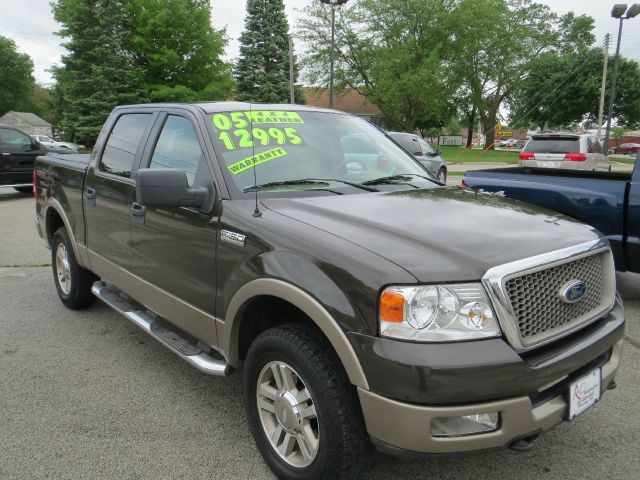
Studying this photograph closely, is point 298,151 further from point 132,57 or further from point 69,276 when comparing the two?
point 132,57

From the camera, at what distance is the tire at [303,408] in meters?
2.14

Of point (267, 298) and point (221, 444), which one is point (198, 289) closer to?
point (267, 298)

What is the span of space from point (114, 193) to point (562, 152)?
12.0 meters

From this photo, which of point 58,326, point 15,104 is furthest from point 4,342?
point 15,104

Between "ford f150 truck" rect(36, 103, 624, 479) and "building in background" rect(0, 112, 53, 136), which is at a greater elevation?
"building in background" rect(0, 112, 53, 136)

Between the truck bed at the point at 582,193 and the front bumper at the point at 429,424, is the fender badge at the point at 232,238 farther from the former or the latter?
the truck bed at the point at 582,193

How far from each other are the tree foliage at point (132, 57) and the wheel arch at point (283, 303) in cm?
3239

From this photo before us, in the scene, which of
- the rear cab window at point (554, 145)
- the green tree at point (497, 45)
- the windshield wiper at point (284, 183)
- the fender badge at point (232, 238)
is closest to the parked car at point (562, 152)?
the rear cab window at point (554, 145)

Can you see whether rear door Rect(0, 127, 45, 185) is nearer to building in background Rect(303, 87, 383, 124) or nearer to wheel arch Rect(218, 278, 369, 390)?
wheel arch Rect(218, 278, 369, 390)

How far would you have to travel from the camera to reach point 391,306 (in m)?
1.97

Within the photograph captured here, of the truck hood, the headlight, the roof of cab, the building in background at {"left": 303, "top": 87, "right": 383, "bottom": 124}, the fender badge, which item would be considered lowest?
the headlight

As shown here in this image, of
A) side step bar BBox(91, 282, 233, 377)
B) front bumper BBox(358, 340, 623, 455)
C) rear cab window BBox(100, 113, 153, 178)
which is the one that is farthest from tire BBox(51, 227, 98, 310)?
front bumper BBox(358, 340, 623, 455)

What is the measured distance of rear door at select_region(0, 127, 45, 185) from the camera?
13.0m

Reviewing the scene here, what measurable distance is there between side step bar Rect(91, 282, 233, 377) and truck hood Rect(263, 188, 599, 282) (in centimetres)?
94
